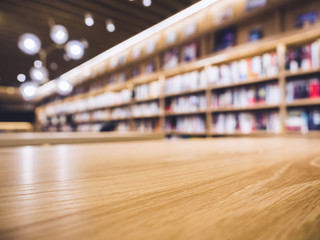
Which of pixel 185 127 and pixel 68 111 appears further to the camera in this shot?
pixel 68 111

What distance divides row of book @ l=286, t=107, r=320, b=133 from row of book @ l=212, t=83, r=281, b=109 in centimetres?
22

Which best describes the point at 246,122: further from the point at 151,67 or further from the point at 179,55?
the point at 151,67

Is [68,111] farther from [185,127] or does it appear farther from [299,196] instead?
[299,196]

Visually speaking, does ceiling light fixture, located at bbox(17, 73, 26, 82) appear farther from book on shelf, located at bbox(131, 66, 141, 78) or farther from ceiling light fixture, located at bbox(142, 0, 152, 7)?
ceiling light fixture, located at bbox(142, 0, 152, 7)

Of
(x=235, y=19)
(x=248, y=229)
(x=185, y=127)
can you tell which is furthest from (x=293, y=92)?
(x=248, y=229)

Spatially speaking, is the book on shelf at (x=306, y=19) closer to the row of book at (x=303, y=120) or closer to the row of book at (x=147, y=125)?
the row of book at (x=303, y=120)

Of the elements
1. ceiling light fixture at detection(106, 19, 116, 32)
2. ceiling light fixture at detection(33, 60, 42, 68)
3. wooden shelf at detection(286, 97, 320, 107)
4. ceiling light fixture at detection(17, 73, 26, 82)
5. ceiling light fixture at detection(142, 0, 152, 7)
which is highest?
ceiling light fixture at detection(17, 73, 26, 82)

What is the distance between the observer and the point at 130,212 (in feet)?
0.52

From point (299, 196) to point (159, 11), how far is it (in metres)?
3.55

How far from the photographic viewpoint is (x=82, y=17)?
358 centimetres

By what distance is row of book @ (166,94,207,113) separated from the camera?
129 inches

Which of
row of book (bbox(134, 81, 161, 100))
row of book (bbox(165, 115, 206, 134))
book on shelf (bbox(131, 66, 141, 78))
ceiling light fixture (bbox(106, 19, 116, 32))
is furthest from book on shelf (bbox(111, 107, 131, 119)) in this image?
ceiling light fixture (bbox(106, 19, 116, 32))

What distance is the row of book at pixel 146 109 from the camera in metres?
4.08

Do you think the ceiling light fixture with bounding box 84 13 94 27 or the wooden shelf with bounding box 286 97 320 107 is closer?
the wooden shelf with bounding box 286 97 320 107
